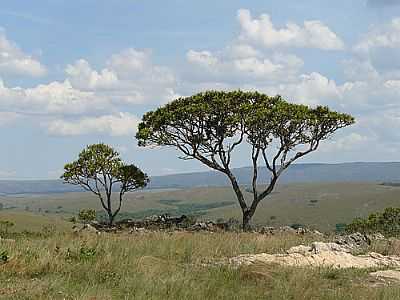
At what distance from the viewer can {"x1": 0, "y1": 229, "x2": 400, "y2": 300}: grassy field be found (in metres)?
9.28

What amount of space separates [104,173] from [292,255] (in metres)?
25.9

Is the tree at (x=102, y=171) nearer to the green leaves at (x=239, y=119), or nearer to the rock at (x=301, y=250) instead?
the green leaves at (x=239, y=119)

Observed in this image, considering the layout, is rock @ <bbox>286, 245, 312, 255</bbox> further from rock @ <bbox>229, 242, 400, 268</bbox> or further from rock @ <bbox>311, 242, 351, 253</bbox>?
rock @ <bbox>311, 242, 351, 253</bbox>

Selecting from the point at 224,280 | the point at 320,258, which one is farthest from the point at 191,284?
the point at 320,258

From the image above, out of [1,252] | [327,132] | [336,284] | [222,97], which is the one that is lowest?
[336,284]

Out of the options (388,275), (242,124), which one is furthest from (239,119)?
(388,275)

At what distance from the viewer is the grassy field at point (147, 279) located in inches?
365

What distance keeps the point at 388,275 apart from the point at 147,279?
19.0 feet

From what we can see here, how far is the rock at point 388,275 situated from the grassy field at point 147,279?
30 centimetres

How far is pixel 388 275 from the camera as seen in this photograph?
12.8m

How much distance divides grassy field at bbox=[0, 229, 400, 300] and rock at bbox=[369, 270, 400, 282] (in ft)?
0.97

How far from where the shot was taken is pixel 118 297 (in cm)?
911

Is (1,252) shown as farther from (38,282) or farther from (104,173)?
(104,173)

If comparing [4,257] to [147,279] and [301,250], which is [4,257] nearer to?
[147,279]
